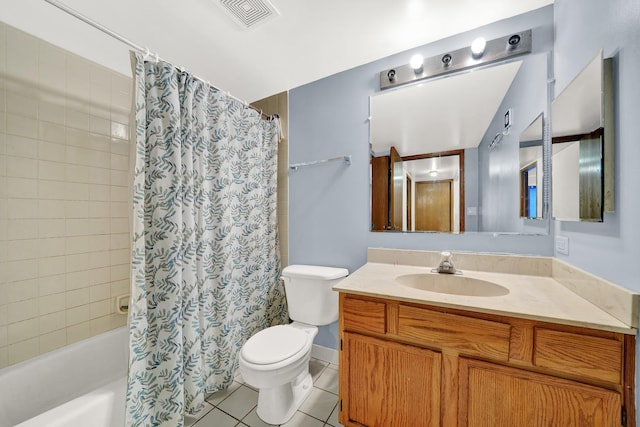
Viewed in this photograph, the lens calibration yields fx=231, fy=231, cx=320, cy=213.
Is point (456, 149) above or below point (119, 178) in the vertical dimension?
above

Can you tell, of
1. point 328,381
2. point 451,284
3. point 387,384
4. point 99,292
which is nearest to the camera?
point 387,384

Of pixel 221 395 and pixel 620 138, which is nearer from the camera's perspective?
pixel 620 138

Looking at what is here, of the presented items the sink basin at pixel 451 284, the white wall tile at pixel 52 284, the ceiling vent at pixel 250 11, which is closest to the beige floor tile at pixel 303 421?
the sink basin at pixel 451 284

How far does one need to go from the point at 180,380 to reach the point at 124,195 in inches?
51.1

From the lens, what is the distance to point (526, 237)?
1.33 metres

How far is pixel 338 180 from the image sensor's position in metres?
1.85

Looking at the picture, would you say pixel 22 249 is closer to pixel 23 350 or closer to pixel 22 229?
pixel 22 229

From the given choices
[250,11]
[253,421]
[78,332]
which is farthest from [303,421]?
[250,11]

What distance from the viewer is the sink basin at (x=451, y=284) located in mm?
1236

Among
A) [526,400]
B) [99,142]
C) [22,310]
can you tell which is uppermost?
[99,142]

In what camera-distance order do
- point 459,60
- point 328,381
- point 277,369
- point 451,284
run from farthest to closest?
point 328,381 < point 459,60 < point 451,284 < point 277,369

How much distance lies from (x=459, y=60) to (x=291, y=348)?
205 cm

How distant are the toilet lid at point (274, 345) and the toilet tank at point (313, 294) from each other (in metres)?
0.16

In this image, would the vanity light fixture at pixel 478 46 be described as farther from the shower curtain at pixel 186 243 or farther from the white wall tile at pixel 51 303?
the white wall tile at pixel 51 303
